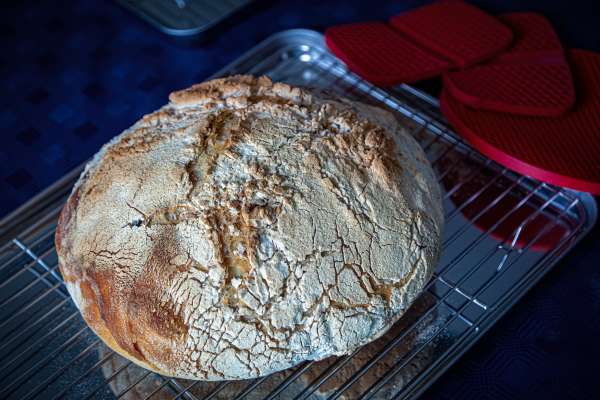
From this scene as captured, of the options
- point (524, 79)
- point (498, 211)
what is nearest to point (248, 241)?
point (498, 211)

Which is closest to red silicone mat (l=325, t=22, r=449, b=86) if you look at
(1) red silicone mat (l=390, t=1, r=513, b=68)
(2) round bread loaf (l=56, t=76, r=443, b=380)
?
(1) red silicone mat (l=390, t=1, r=513, b=68)

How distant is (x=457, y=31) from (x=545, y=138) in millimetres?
389

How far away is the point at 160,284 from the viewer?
974 millimetres

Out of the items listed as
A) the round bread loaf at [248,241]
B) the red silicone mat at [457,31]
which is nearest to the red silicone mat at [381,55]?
the red silicone mat at [457,31]

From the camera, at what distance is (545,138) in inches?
52.6

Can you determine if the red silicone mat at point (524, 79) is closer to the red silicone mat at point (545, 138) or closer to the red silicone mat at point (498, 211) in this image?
the red silicone mat at point (545, 138)

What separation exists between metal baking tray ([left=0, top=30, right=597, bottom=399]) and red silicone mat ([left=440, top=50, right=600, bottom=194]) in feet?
0.21

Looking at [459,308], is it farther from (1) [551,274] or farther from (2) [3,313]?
(2) [3,313]

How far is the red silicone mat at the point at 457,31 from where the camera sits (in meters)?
1.51

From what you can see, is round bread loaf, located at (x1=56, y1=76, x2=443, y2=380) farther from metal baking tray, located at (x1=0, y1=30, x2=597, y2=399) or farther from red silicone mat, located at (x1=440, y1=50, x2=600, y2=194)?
red silicone mat, located at (x1=440, y1=50, x2=600, y2=194)

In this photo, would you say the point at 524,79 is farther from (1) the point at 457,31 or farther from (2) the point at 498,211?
(2) the point at 498,211

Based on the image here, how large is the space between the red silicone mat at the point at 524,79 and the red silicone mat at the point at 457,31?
0.10ft

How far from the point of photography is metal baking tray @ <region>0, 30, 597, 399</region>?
1.08m

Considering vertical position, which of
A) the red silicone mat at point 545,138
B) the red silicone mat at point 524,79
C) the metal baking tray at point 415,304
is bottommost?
the metal baking tray at point 415,304
